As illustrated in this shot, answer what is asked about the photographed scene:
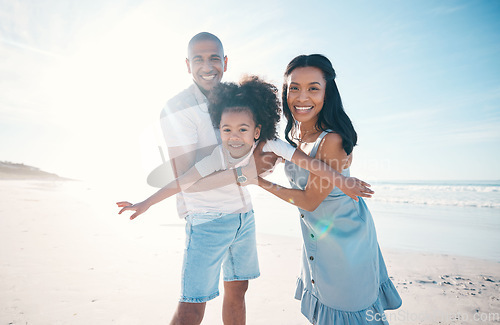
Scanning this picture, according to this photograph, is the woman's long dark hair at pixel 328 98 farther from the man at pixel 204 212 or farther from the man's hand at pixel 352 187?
the man at pixel 204 212

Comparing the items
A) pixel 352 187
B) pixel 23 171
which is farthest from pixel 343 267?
pixel 23 171

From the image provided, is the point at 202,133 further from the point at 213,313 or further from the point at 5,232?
the point at 5,232

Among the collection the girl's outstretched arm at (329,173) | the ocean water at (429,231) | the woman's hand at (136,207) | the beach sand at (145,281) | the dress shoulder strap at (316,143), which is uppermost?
the dress shoulder strap at (316,143)

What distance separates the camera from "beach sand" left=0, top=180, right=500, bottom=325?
3115 millimetres

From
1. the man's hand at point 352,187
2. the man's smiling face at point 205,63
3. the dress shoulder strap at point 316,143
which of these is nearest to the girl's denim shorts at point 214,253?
the dress shoulder strap at point 316,143

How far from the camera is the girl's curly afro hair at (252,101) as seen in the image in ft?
7.16

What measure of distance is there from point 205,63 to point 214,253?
1.55m

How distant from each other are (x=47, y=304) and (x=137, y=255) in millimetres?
1883

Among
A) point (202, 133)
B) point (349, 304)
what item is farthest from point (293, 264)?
point (202, 133)

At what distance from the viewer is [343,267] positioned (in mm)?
1821

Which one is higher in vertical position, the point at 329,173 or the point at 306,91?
the point at 306,91

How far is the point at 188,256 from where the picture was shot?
1980 millimetres

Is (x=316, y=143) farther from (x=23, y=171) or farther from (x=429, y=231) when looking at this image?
(x=23, y=171)

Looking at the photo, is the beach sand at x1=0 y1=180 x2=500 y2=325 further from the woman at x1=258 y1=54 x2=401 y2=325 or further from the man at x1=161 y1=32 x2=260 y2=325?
the woman at x1=258 y1=54 x2=401 y2=325
